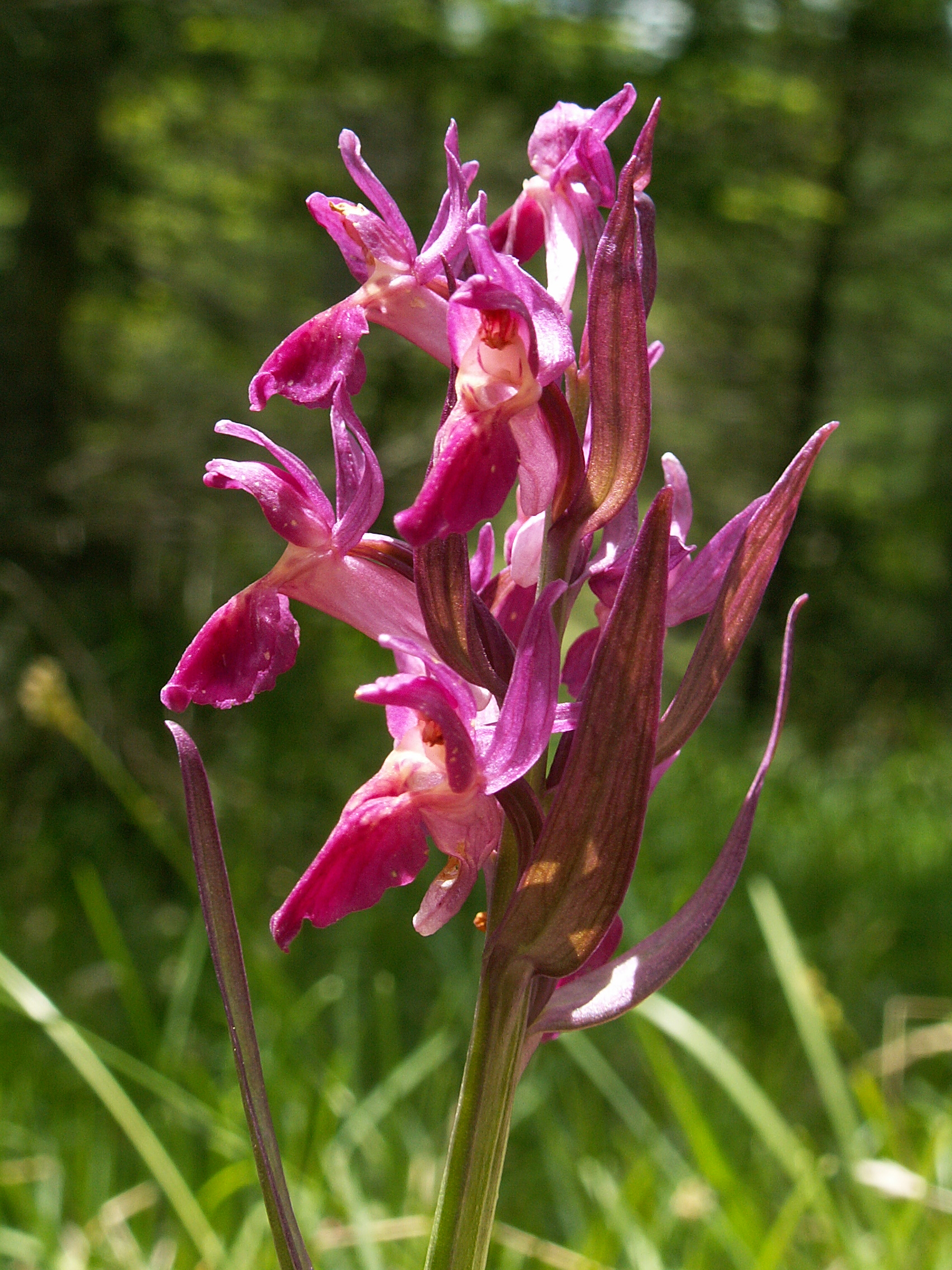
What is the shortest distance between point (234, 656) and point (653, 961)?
388 mm

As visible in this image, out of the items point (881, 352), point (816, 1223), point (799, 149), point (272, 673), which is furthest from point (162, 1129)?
point (881, 352)

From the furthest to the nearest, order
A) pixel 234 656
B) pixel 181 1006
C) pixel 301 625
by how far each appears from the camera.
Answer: pixel 301 625
pixel 181 1006
pixel 234 656

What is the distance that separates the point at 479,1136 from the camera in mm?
842

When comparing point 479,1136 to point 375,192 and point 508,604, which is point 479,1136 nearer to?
point 508,604

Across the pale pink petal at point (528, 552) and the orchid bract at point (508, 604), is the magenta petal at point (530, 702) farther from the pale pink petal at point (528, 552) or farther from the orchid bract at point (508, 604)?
the pale pink petal at point (528, 552)

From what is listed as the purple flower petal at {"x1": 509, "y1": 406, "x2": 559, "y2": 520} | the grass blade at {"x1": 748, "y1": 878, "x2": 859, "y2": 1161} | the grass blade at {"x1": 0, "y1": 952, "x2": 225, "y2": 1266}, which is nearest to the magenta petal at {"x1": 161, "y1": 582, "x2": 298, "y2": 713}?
the purple flower petal at {"x1": 509, "y1": 406, "x2": 559, "y2": 520}


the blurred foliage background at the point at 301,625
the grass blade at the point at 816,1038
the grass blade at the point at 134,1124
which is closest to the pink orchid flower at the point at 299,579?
the grass blade at the point at 134,1124

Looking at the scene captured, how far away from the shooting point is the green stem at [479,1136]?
84 cm

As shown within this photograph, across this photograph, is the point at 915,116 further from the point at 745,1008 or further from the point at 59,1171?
the point at 59,1171

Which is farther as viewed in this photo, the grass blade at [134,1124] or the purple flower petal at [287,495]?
the grass blade at [134,1124]

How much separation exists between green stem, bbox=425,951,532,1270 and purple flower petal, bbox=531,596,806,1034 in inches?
1.4

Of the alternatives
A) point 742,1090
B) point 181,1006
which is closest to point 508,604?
point 742,1090

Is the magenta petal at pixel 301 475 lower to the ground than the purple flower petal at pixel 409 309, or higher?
lower

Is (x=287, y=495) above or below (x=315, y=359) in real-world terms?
below
